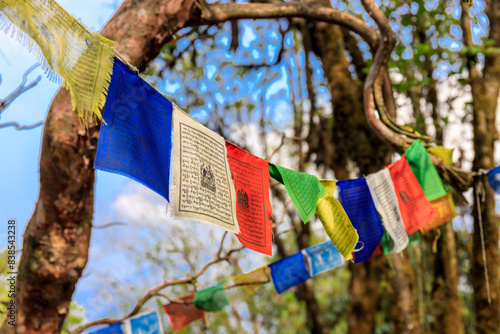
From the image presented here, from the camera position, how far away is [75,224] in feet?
7.11

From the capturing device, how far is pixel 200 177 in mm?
1674

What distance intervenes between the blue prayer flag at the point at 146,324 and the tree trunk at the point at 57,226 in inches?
41.1

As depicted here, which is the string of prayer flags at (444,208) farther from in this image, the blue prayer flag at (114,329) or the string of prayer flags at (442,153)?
the blue prayer flag at (114,329)

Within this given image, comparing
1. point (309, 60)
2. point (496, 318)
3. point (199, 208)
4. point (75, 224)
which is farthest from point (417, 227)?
point (309, 60)

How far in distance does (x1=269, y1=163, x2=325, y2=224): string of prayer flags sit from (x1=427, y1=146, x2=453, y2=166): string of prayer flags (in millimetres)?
1305

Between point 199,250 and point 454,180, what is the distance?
6.66 m

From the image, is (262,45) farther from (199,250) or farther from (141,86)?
(141,86)

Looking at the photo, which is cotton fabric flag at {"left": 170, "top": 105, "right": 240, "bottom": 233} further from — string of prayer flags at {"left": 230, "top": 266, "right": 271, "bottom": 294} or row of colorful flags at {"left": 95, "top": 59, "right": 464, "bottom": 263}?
string of prayer flags at {"left": 230, "top": 266, "right": 271, "bottom": 294}

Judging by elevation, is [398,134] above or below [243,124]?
below

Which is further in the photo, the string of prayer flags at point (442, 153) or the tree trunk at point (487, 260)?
the tree trunk at point (487, 260)

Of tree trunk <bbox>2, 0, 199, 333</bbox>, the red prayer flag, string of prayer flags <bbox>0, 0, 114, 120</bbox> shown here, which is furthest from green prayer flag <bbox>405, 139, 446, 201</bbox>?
string of prayer flags <bbox>0, 0, 114, 120</bbox>

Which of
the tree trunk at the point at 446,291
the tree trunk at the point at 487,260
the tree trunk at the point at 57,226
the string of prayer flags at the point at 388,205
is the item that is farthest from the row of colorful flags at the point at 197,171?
the tree trunk at the point at 446,291

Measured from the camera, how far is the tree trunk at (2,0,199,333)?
6.91 ft

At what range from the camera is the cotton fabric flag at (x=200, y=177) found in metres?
1.57
